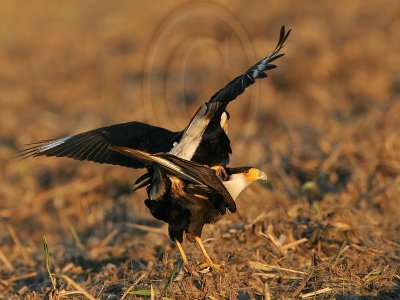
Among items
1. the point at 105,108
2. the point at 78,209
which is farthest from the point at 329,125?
the point at 105,108

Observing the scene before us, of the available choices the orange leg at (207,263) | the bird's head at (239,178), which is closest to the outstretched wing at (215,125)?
the bird's head at (239,178)

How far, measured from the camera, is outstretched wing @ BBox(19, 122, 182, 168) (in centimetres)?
526

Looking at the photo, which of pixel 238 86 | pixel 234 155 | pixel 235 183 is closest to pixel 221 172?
pixel 235 183

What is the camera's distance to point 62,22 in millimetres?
18906

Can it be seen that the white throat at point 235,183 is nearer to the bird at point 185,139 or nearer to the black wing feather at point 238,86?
the bird at point 185,139

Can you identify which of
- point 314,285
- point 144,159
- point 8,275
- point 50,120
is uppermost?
point 50,120

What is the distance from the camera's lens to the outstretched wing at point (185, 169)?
446 cm

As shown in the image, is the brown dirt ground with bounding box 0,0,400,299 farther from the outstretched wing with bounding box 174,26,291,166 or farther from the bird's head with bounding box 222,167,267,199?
the outstretched wing with bounding box 174,26,291,166

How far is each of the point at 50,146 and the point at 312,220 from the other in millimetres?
2066

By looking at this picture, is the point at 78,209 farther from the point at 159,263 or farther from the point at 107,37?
the point at 107,37

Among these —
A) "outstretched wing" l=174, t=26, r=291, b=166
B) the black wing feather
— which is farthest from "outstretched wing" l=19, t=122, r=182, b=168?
the black wing feather

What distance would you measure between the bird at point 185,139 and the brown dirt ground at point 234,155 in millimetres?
763

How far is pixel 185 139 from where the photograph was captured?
16.1ft

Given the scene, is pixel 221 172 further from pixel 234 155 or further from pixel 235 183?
pixel 234 155
